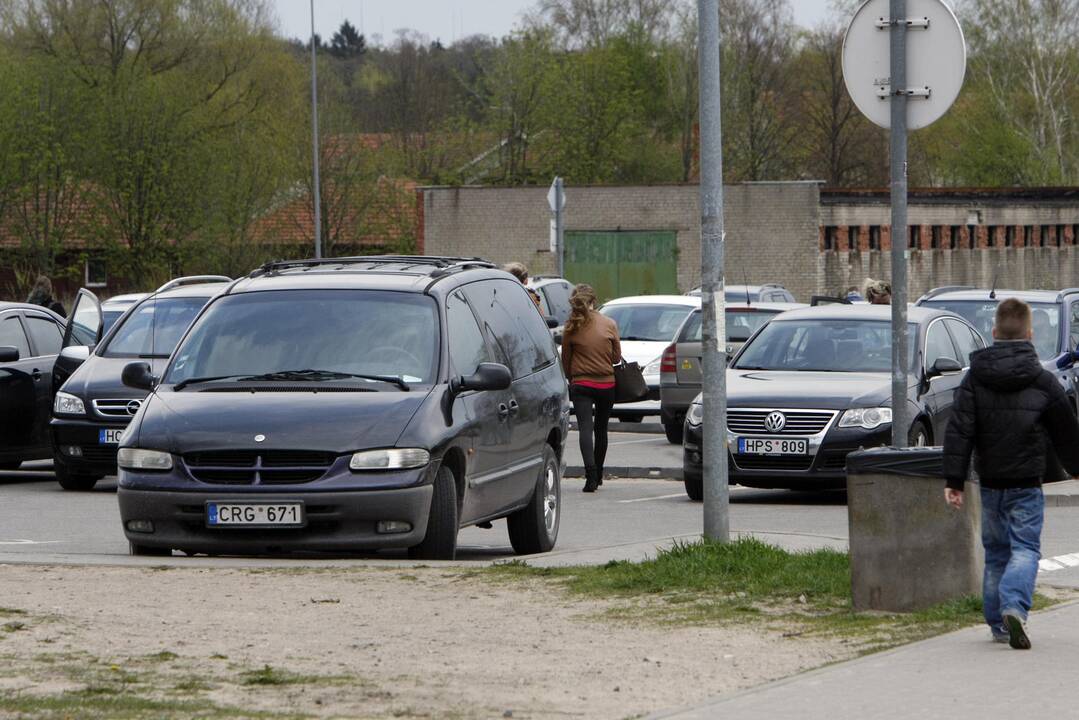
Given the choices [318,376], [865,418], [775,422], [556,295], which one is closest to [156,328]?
[775,422]

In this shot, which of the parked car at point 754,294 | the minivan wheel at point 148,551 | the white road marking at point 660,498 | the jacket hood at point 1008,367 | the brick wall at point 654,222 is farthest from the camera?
the brick wall at point 654,222

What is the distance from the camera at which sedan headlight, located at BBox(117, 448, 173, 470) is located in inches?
418

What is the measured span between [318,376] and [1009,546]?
4272 mm

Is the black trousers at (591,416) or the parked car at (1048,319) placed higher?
the parked car at (1048,319)

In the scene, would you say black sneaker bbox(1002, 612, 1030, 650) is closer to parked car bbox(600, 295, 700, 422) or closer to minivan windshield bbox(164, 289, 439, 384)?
minivan windshield bbox(164, 289, 439, 384)

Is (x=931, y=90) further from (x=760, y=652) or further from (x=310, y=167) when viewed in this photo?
(x=310, y=167)

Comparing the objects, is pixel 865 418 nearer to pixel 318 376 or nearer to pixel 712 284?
pixel 712 284

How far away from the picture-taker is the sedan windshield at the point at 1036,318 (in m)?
21.0

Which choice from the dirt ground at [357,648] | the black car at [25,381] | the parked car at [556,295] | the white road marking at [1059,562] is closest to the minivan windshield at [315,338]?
the dirt ground at [357,648]

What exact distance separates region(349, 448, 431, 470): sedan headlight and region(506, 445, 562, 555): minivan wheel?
1.86m

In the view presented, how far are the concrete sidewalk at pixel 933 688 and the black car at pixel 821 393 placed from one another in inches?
284

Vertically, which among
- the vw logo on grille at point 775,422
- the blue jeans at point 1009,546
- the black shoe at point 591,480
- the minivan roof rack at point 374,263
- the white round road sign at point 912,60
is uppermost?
the white round road sign at point 912,60

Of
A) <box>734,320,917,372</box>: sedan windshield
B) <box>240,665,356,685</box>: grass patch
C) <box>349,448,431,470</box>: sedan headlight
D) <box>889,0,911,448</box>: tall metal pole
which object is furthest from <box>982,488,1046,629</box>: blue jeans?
<box>734,320,917,372</box>: sedan windshield

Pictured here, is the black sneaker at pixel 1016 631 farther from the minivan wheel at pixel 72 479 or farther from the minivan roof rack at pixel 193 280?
the minivan roof rack at pixel 193 280
